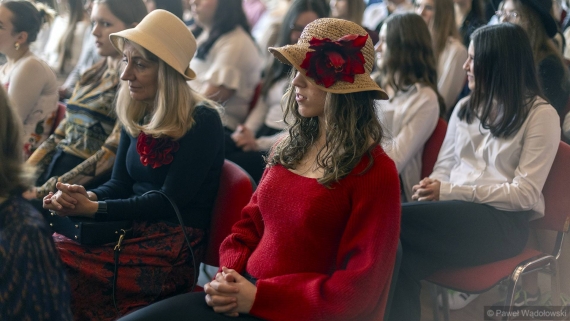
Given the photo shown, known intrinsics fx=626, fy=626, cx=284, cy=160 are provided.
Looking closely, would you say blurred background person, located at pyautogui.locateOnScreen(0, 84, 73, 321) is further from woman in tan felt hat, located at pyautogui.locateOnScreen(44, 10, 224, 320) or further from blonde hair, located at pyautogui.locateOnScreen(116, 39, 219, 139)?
blonde hair, located at pyautogui.locateOnScreen(116, 39, 219, 139)

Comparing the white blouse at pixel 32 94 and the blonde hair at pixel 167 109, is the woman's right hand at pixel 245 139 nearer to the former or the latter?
the white blouse at pixel 32 94

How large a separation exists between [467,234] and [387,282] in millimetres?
691

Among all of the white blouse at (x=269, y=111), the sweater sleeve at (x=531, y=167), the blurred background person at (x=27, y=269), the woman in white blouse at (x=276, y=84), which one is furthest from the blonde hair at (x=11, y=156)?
the white blouse at (x=269, y=111)

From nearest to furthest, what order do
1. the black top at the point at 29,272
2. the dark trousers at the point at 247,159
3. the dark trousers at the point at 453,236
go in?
the black top at the point at 29,272 < the dark trousers at the point at 453,236 < the dark trousers at the point at 247,159

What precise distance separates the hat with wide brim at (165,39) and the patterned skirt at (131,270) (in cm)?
53

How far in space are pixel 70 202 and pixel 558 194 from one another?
5.24 ft

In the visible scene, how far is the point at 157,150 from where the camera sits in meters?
1.99

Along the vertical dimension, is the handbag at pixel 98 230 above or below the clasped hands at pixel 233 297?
below

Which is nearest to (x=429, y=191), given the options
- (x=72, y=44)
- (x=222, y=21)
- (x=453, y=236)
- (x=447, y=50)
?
(x=453, y=236)

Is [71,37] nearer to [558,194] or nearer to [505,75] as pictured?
[505,75]

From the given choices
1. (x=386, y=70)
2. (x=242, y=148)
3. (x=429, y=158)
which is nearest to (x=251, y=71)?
(x=242, y=148)

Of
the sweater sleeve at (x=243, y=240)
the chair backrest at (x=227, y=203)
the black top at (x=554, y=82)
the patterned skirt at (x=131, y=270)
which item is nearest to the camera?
the sweater sleeve at (x=243, y=240)

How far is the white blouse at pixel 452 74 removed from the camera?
10.3 feet

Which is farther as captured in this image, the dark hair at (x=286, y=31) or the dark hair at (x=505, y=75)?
the dark hair at (x=286, y=31)
